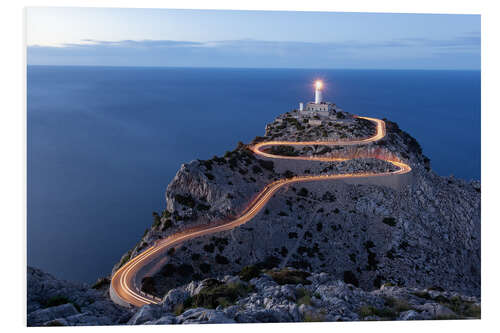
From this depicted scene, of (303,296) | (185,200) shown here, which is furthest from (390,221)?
(303,296)

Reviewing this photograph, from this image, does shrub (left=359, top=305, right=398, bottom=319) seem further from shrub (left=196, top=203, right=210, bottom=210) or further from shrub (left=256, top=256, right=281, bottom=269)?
shrub (left=196, top=203, right=210, bottom=210)

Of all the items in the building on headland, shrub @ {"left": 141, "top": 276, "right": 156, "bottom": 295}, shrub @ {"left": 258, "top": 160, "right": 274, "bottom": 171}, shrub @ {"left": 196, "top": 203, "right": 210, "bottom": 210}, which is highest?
the building on headland

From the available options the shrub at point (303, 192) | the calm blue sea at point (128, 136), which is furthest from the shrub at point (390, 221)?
the calm blue sea at point (128, 136)

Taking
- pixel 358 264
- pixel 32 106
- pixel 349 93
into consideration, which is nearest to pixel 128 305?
pixel 32 106

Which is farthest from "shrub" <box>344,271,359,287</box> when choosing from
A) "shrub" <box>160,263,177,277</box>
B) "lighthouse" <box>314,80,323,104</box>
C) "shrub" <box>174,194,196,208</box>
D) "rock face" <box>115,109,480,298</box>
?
"lighthouse" <box>314,80,323,104</box>

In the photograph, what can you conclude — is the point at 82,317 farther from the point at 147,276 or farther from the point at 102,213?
the point at 102,213

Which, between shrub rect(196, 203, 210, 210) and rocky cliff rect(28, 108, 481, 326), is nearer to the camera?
rocky cliff rect(28, 108, 481, 326)

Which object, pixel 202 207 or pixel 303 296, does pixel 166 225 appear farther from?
pixel 303 296
